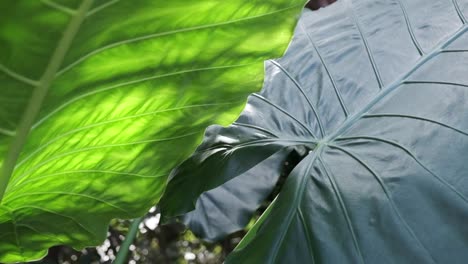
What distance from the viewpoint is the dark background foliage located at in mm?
2514

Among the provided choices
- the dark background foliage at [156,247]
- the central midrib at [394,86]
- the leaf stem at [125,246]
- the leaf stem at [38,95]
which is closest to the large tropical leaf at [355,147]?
the central midrib at [394,86]

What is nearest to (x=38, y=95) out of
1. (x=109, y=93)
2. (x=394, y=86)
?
(x=109, y=93)

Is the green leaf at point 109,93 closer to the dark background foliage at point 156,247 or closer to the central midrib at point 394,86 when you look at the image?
the central midrib at point 394,86

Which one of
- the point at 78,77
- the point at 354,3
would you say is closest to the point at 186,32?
the point at 78,77

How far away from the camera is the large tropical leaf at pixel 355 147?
41.7 inches

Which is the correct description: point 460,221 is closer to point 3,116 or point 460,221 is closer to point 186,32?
point 186,32

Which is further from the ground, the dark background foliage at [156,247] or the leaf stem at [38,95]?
the leaf stem at [38,95]

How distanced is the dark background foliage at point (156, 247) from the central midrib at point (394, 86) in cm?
79

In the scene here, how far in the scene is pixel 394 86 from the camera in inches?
52.7

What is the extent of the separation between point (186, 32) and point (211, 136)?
570mm

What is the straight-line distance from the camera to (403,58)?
1.38m

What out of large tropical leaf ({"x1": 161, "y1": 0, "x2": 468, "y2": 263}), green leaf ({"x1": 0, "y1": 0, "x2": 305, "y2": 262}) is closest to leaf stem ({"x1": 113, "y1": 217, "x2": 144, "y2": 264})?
large tropical leaf ({"x1": 161, "y1": 0, "x2": 468, "y2": 263})

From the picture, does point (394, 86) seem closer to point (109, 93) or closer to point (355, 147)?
point (355, 147)

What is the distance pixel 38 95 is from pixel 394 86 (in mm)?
773
